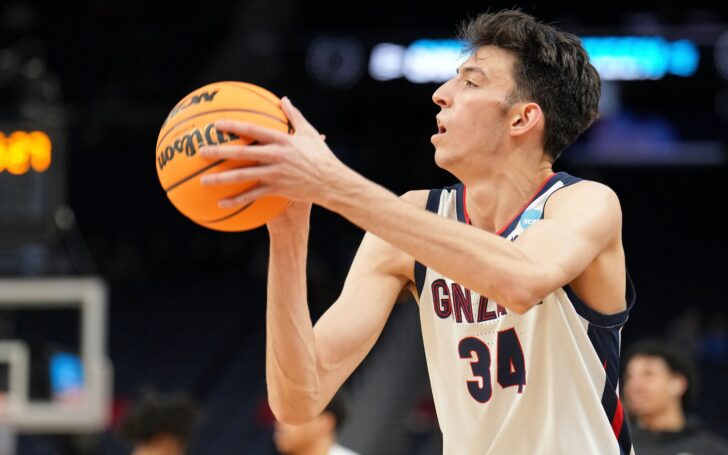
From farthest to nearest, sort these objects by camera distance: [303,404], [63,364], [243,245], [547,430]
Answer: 1. [243,245]
2. [63,364]
3. [303,404]
4. [547,430]

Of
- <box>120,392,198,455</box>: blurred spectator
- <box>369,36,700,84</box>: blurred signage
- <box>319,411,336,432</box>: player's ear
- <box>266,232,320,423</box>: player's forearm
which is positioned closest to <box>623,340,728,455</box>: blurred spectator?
<box>319,411,336,432</box>: player's ear

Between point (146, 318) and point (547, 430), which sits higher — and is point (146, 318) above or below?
below

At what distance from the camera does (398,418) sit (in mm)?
14961

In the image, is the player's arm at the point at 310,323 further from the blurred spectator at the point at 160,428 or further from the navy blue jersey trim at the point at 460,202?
the blurred spectator at the point at 160,428

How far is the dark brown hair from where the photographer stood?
9.83ft

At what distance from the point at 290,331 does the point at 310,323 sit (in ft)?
0.29

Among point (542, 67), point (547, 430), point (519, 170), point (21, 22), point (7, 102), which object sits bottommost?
point (547, 430)

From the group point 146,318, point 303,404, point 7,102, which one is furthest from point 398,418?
point 303,404

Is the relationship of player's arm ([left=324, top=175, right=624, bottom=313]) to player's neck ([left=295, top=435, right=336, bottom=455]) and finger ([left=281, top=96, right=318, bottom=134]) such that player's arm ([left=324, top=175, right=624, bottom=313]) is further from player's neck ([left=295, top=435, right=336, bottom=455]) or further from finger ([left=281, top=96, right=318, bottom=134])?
player's neck ([left=295, top=435, right=336, bottom=455])

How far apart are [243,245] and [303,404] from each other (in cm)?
1613

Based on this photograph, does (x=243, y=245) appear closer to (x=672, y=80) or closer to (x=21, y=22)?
(x=21, y=22)

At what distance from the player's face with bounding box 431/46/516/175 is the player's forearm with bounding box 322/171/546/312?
50cm

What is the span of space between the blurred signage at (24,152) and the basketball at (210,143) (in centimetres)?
624

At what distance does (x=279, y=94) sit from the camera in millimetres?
18172
